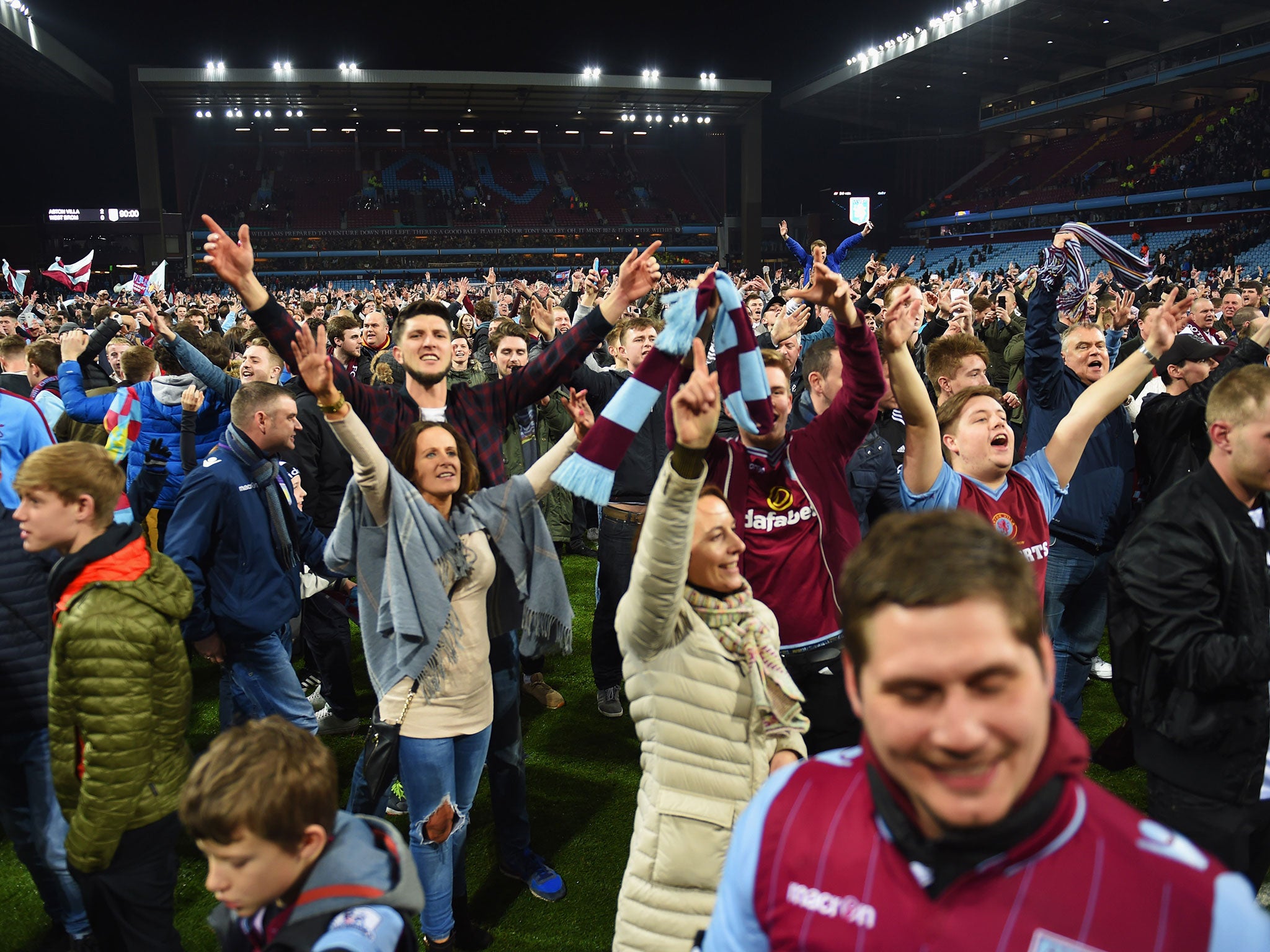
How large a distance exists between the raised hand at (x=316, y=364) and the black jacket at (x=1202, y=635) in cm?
218

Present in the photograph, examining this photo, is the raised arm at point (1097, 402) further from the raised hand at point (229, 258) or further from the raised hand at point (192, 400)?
the raised hand at point (192, 400)

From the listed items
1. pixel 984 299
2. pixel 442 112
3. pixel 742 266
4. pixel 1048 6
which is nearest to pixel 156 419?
pixel 984 299

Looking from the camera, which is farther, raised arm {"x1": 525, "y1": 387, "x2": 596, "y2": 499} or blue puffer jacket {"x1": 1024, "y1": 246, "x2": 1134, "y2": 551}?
blue puffer jacket {"x1": 1024, "y1": 246, "x2": 1134, "y2": 551}

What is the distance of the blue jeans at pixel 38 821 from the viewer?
285cm

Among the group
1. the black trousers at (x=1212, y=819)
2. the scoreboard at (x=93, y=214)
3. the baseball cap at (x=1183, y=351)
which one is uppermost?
the scoreboard at (x=93, y=214)

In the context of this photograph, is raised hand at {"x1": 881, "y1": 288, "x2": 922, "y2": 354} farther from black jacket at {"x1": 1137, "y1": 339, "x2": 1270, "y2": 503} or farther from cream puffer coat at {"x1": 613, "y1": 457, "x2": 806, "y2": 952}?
black jacket at {"x1": 1137, "y1": 339, "x2": 1270, "y2": 503}

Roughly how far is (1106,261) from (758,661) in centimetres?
A: 473

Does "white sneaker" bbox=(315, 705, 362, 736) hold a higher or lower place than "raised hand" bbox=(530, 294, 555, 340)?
lower

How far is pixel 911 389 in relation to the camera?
8.46 feet

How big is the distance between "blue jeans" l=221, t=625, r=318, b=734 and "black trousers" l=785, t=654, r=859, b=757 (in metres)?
1.99

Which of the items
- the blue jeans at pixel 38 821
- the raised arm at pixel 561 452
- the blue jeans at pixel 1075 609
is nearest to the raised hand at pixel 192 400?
the blue jeans at pixel 38 821

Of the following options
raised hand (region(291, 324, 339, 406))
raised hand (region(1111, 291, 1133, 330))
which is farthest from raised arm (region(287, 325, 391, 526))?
raised hand (region(1111, 291, 1133, 330))

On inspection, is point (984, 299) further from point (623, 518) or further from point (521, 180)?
point (521, 180)

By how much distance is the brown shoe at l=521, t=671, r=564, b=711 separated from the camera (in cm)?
480
